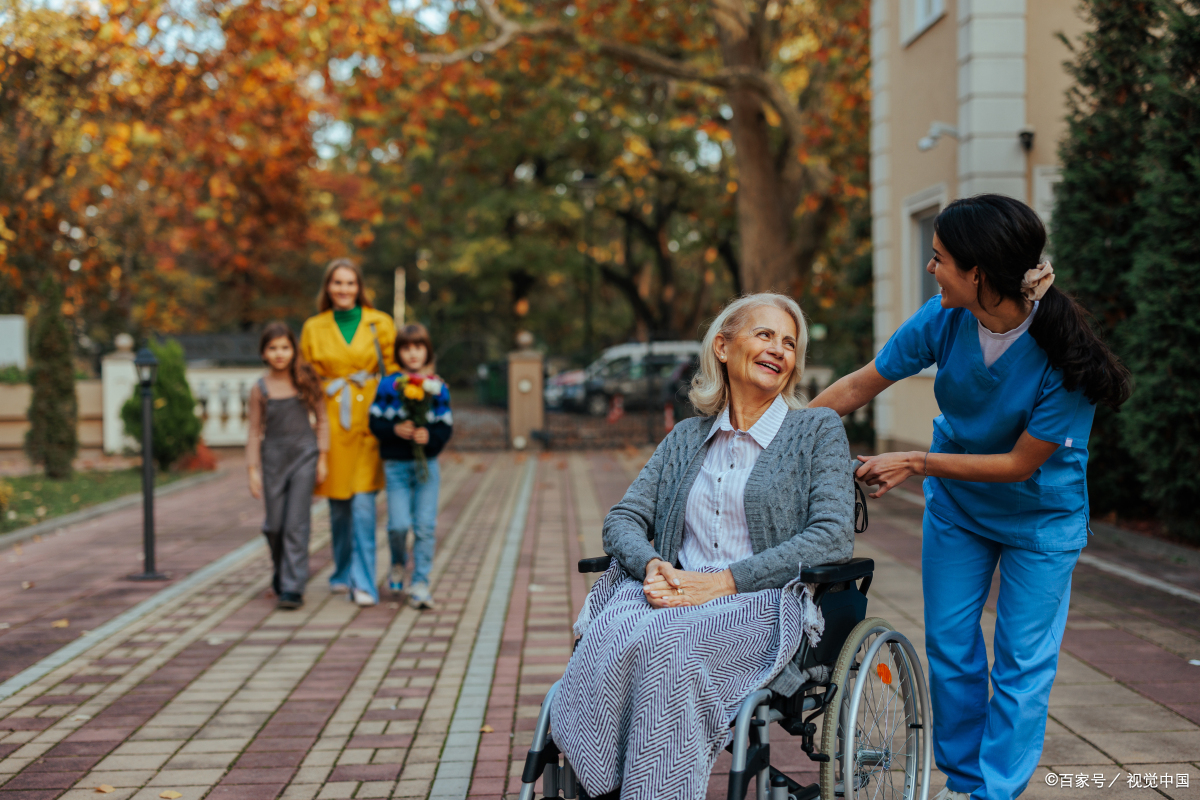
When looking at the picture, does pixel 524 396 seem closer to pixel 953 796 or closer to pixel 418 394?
pixel 418 394

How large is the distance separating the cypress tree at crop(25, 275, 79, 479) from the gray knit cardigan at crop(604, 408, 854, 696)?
11.2m

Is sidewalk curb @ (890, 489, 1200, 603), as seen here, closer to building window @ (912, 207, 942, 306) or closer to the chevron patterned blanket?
the chevron patterned blanket

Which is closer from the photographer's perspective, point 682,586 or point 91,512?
point 682,586

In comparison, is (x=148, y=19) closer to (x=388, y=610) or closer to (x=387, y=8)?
(x=387, y=8)

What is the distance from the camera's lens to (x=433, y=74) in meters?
14.8

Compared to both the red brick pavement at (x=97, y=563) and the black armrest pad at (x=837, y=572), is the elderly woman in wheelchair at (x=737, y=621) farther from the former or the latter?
the red brick pavement at (x=97, y=563)

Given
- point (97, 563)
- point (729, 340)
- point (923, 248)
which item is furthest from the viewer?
point (923, 248)

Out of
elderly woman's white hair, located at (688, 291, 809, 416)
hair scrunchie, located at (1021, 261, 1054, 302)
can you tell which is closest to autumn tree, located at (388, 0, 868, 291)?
elderly woman's white hair, located at (688, 291, 809, 416)

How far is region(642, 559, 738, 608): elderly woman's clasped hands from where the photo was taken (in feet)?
9.11

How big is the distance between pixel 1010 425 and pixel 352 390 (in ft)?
14.1

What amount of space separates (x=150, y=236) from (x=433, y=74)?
11.5 metres

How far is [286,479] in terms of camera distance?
6141 millimetres

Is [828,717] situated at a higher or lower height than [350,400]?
lower

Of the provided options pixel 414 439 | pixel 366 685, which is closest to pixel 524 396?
pixel 414 439
